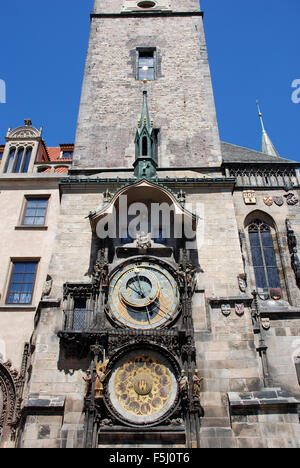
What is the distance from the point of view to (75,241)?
36.2ft

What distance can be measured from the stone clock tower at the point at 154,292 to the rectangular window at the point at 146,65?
113 cm

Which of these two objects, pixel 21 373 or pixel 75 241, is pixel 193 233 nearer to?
pixel 75 241

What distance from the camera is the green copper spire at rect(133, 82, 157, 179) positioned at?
12.3 meters

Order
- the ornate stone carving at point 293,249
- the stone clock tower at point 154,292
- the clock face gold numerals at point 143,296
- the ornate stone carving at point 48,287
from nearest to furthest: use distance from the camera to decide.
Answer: the stone clock tower at point 154,292 < the clock face gold numerals at point 143,296 < the ornate stone carving at point 48,287 < the ornate stone carving at point 293,249

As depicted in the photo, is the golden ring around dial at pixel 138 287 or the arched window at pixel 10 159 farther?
the arched window at pixel 10 159

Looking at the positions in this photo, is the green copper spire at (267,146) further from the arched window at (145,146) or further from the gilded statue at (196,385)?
the gilded statue at (196,385)

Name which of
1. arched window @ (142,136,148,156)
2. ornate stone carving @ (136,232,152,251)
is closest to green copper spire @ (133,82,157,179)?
arched window @ (142,136,148,156)

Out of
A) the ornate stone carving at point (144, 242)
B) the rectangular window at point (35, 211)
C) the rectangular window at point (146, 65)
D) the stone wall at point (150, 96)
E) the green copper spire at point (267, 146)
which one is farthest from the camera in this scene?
the green copper spire at point (267, 146)

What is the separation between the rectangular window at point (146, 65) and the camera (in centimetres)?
1625

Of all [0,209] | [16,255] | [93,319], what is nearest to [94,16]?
[0,209]

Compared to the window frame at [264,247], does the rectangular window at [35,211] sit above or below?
above

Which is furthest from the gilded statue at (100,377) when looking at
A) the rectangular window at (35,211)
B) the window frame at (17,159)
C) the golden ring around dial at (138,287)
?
the window frame at (17,159)

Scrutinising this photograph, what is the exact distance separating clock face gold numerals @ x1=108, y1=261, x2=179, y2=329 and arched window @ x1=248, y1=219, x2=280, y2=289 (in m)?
3.14

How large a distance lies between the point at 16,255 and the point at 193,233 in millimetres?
5345
